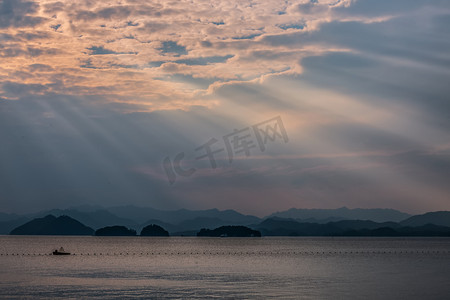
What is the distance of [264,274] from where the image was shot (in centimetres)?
10262

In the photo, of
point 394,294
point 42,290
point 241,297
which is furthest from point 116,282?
point 394,294

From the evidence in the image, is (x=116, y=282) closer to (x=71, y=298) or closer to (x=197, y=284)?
(x=197, y=284)

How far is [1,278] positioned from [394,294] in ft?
223

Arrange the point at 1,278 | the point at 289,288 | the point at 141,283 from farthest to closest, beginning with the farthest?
the point at 1,278 → the point at 141,283 → the point at 289,288

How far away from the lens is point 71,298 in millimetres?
65500

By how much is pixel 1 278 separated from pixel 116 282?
2310cm

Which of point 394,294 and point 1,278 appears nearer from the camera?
point 394,294

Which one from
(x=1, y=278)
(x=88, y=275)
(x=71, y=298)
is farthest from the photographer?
(x=88, y=275)

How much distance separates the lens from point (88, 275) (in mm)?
98250

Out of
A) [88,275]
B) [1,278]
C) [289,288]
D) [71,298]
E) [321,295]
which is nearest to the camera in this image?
[71,298]

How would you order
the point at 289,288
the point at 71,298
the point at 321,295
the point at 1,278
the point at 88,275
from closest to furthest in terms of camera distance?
1. the point at 71,298
2. the point at 321,295
3. the point at 289,288
4. the point at 1,278
5. the point at 88,275

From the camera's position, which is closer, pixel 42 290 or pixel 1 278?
pixel 42 290

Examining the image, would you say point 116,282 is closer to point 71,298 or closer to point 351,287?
point 71,298

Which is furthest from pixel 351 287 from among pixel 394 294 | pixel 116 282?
pixel 116 282
